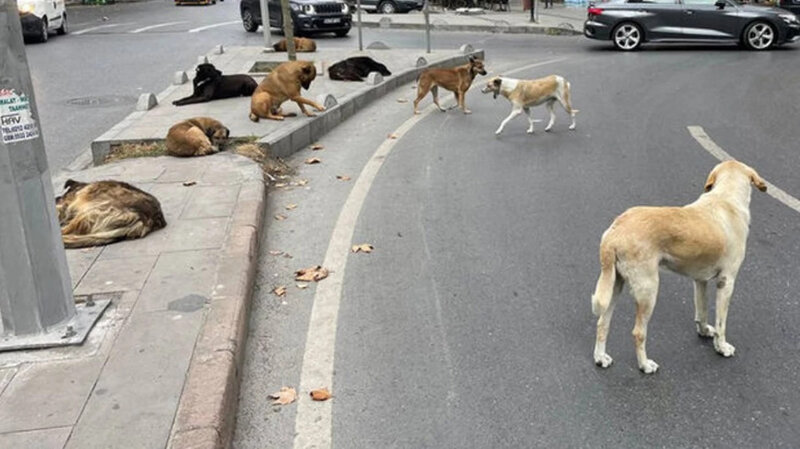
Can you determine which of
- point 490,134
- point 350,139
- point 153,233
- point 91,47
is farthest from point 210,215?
point 91,47

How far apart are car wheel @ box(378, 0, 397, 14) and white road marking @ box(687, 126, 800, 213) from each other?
→ 2314 cm

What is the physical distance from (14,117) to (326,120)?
6.23m

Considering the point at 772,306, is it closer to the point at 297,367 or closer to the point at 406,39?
the point at 297,367

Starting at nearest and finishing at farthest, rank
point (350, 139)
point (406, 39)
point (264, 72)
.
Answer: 1. point (350, 139)
2. point (264, 72)
3. point (406, 39)

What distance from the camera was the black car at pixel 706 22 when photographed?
17.7 metres

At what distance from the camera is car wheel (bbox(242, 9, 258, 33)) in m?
24.1

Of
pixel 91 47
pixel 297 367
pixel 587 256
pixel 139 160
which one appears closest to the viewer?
pixel 297 367

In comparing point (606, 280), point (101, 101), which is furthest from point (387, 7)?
point (606, 280)

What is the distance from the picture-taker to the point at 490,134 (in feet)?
30.7

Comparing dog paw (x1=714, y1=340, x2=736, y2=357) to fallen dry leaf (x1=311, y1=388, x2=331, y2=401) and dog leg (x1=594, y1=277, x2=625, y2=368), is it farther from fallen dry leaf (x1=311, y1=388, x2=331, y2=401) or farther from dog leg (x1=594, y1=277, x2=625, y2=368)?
fallen dry leaf (x1=311, y1=388, x2=331, y2=401)

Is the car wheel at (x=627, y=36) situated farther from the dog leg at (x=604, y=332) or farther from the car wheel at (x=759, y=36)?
the dog leg at (x=604, y=332)

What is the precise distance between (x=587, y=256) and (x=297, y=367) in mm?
2360

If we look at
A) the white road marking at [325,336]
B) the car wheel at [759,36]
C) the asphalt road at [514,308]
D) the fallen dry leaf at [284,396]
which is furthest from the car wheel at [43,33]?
the fallen dry leaf at [284,396]

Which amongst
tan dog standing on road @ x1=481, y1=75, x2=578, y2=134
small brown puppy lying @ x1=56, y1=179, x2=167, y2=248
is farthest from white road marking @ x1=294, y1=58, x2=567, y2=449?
tan dog standing on road @ x1=481, y1=75, x2=578, y2=134
